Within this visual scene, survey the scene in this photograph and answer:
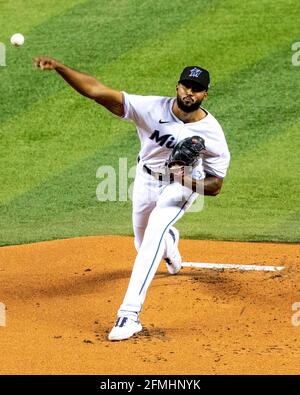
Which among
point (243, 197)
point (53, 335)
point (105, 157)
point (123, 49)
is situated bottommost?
point (53, 335)

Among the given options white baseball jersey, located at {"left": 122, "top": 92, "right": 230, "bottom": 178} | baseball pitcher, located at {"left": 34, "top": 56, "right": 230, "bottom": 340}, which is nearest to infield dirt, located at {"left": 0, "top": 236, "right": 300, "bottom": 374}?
baseball pitcher, located at {"left": 34, "top": 56, "right": 230, "bottom": 340}

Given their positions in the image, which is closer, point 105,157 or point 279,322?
point 279,322

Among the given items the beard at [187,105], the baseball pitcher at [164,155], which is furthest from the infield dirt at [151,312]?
the beard at [187,105]

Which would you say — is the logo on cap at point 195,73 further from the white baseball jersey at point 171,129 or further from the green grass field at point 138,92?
the green grass field at point 138,92

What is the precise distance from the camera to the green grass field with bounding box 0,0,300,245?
34.4 ft

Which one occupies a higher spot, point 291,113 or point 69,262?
point 291,113

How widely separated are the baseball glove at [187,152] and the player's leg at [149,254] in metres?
0.25

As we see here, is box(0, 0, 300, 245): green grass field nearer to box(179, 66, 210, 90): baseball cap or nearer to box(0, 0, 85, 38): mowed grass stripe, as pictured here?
box(0, 0, 85, 38): mowed grass stripe

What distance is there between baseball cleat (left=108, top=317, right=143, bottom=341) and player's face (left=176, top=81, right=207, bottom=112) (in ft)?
5.04

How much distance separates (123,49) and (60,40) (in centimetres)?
88

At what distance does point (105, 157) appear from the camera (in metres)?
11.8
